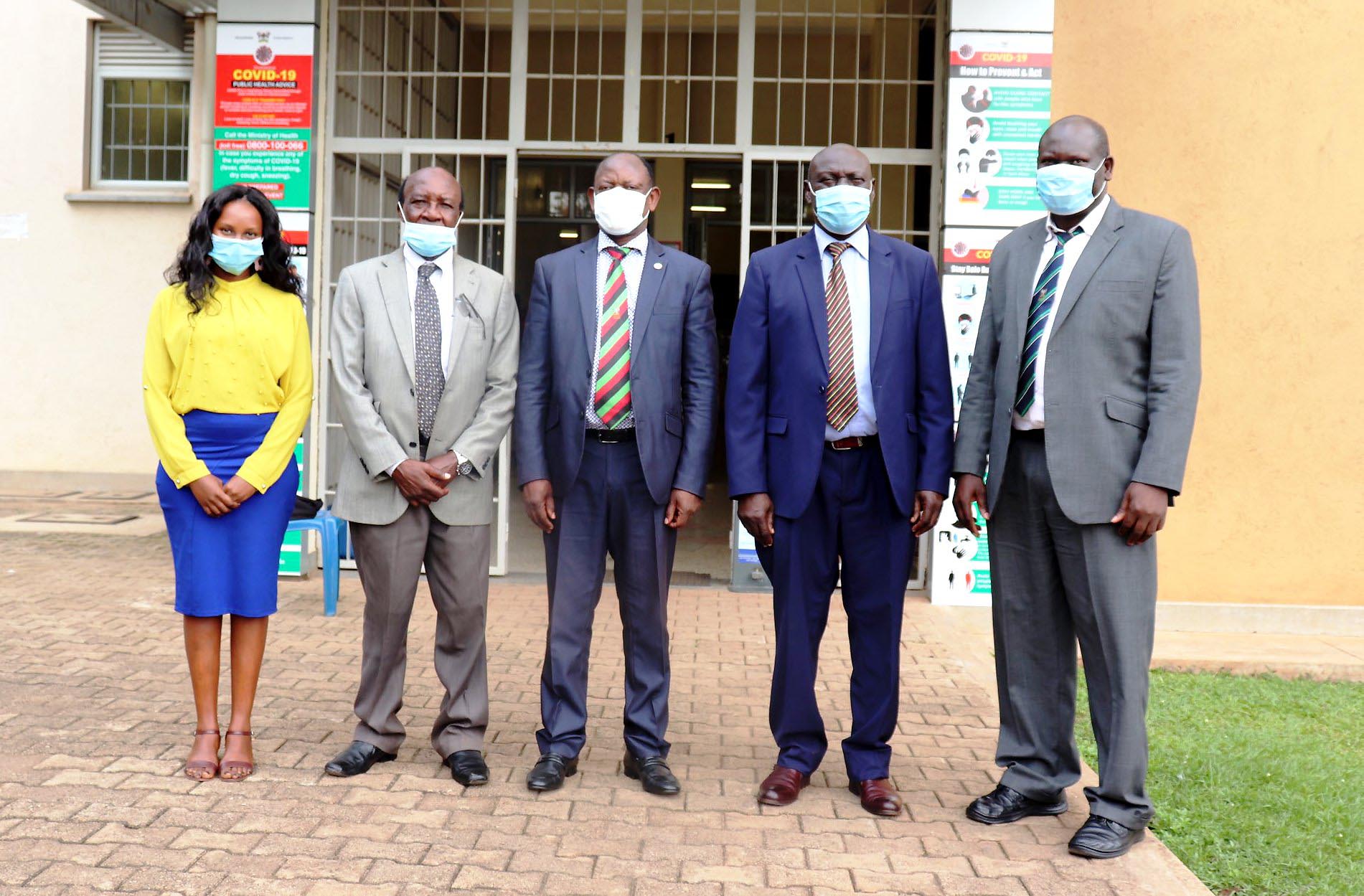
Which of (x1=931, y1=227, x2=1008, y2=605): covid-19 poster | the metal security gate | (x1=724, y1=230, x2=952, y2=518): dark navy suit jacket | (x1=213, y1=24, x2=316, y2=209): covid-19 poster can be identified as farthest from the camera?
the metal security gate

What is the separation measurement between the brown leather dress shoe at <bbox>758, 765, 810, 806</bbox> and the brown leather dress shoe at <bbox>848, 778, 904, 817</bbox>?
208 millimetres

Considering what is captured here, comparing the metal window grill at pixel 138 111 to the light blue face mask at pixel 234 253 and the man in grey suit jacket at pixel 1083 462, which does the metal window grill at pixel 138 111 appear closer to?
the light blue face mask at pixel 234 253

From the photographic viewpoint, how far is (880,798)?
4043mm

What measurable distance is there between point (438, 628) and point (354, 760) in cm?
50

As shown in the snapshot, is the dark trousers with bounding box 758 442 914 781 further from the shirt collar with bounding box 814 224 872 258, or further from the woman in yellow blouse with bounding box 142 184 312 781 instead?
the woman in yellow blouse with bounding box 142 184 312 781

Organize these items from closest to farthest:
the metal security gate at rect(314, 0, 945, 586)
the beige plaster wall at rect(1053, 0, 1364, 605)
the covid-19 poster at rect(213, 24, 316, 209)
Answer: the beige plaster wall at rect(1053, 0, 1364, 605) → the covid-19 poster at rect(213, 24, 316, 209) → the metal security gate at rect(314, 0, 945, 586)

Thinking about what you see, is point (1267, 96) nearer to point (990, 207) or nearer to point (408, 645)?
point (990, 207)

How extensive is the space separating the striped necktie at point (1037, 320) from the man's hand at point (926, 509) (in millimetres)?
375

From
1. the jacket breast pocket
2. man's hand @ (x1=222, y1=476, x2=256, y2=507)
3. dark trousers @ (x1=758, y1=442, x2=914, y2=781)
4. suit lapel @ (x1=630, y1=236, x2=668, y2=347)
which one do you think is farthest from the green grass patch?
man's hand @ (x1=222, y1=476, x2=256, y2=507)

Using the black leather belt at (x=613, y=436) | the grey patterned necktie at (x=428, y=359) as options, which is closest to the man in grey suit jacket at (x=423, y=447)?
the grey patterned necktie at (x=428, y=359)

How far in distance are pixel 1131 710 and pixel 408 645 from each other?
3575 mm

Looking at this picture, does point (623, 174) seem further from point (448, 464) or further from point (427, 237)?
point (448, 464)

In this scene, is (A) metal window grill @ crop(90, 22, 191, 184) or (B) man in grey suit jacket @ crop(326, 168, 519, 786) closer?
(B) man in grey suit jacket @ crop(326, 168, 519, 786)

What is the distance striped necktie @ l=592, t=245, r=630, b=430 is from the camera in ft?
13.8
